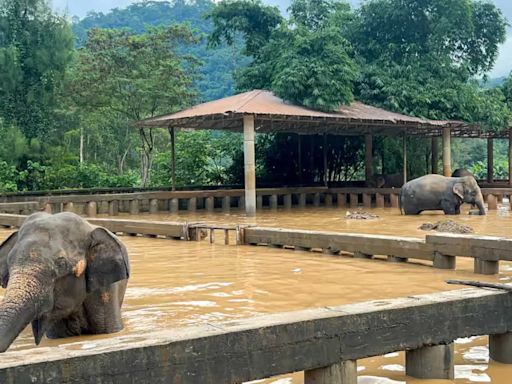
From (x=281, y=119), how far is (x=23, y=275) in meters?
17.8

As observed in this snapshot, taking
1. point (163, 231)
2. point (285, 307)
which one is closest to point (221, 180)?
point (163, 231)

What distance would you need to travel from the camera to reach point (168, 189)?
26.3 meters

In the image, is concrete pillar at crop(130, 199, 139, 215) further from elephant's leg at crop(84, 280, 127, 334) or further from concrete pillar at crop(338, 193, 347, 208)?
elephant's leg at crop(84, 280, 127, 334)

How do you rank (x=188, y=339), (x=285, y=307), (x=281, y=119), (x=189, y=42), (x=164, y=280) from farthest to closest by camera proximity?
(x=189, y=42), (x=281, y=119), (x=164, y=280), (x=285, y=307), (x=188, y=339)

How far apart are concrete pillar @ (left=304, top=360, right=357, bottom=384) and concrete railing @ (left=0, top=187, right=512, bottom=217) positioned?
18.4m

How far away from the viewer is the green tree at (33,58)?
87.1ft

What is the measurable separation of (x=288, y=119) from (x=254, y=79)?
7224 millimetres

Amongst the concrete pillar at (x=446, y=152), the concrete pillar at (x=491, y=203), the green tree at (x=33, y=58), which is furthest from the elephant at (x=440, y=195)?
the green tree at (x=33, y=58)

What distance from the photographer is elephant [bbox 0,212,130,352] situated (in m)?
4.52

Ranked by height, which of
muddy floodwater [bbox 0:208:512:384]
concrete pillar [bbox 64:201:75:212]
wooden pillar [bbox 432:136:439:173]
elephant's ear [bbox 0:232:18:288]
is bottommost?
muddy floodwater [bbox 0:208:512:384]

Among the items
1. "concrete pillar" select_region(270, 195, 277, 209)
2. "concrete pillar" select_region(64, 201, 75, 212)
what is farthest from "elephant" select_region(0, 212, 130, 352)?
"concrete pillar" select_region(270, 195, 277, 209)

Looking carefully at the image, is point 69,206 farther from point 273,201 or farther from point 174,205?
Result: point 273,201

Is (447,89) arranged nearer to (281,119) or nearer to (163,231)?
(281,119)

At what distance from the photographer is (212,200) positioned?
83.5ft
